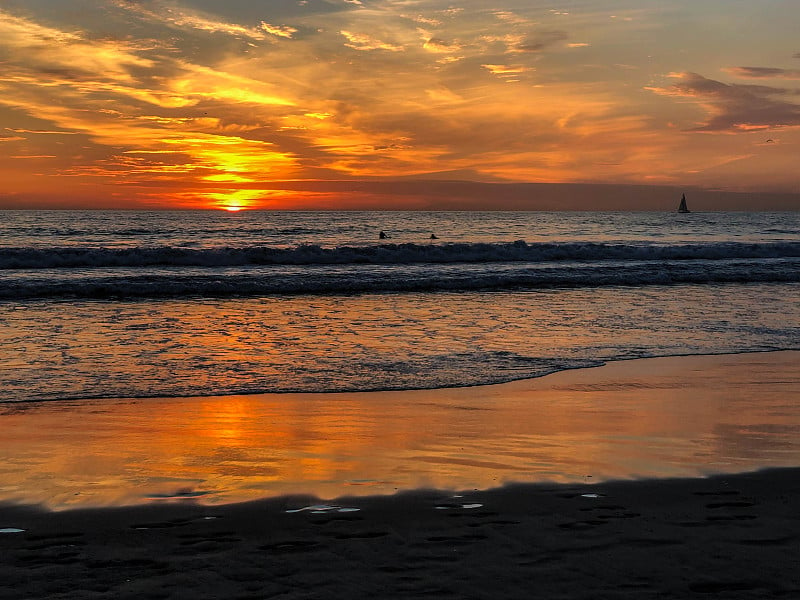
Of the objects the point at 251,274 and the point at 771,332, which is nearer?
the point at 771,332

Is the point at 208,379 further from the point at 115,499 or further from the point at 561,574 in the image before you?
the point at 561,574

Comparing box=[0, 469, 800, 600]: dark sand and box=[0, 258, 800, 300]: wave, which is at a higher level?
box=[0, 258, 800, 300]: wave

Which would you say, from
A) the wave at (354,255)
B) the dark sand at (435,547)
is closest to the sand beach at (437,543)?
the dark sand at (435,547)

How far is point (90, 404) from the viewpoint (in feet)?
23.0

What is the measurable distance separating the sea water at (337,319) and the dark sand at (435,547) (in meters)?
3.55

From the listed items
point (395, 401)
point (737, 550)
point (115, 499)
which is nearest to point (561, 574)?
point (737, 550)

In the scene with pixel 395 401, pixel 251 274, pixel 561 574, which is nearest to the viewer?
pixel 561 574

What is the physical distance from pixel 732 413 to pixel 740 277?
18678mm

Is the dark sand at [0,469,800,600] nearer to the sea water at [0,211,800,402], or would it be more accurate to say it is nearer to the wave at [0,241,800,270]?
the sea water at [0,211,800,402]

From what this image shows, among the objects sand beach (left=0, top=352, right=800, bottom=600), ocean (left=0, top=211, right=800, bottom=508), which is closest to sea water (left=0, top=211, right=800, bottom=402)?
ocean (left=0, top=211, right=800, bottom=508)

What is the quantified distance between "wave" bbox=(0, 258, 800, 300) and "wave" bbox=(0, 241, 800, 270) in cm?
262

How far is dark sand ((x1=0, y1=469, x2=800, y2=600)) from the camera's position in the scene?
3258 millimetres

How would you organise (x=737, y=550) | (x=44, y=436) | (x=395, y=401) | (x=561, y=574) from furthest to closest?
(x=395, y=401)
(x=44, y=436)
(x=737, y=550)
(x=561, y=574)

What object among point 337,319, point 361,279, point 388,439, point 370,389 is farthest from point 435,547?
point 361,279
